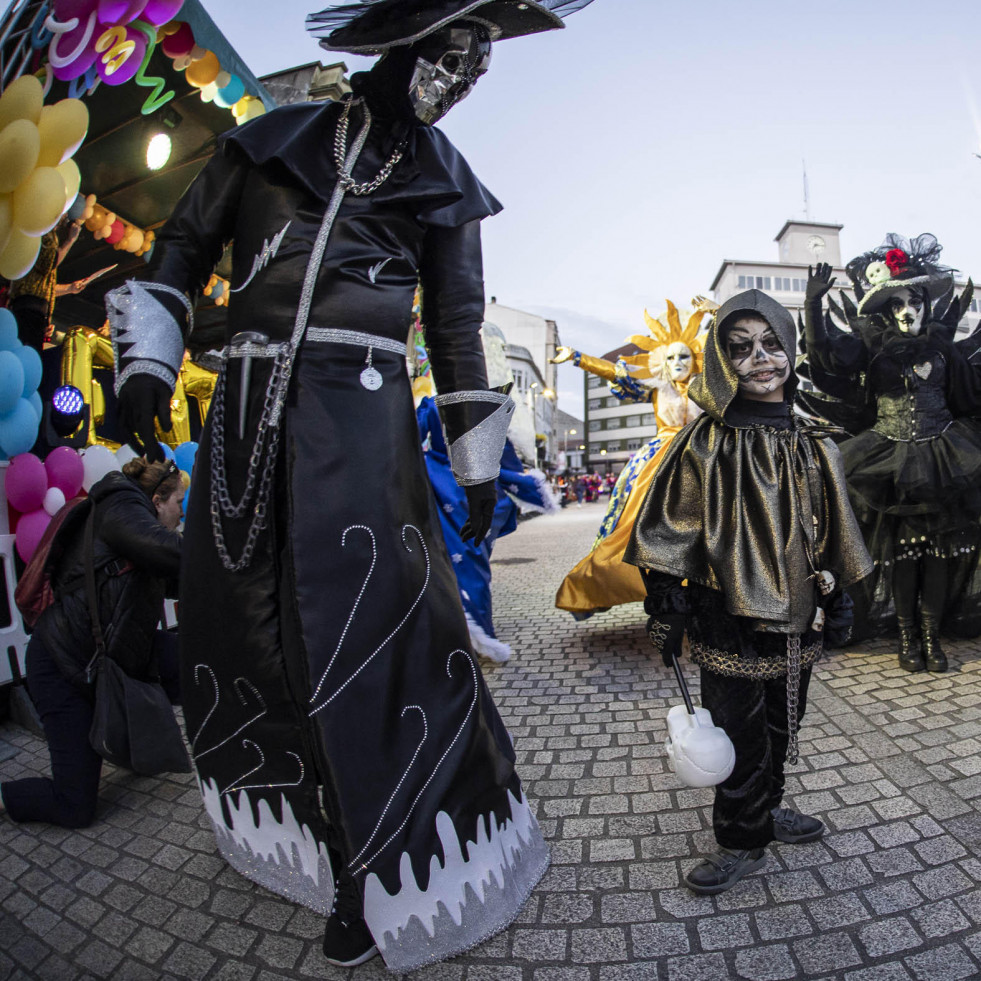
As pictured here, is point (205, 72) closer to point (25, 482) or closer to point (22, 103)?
point (22, 103)

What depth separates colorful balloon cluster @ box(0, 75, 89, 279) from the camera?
300cm

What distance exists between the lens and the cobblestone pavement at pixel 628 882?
1792mm

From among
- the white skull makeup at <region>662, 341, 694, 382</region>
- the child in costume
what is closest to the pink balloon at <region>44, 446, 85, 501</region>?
the child in costume

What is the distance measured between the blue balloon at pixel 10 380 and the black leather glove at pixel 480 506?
2784mm

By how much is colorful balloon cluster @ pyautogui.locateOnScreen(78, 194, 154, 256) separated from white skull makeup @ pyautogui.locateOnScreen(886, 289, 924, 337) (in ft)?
16.7

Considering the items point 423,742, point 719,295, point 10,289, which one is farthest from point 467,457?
point 719,295

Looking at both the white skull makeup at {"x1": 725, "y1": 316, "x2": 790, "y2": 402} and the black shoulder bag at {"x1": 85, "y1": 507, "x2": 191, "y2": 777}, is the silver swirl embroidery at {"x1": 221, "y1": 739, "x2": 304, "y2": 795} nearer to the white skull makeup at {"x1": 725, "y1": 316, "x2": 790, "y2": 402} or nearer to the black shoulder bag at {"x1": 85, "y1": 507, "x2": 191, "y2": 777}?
the black shoulder bag at {"x1": 85, "y1": 507, "x2": 191, "y2": 777}

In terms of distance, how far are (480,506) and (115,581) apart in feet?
6.06

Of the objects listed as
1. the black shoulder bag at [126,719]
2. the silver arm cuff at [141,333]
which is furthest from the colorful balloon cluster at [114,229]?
the silver arm cuff at [141,333]

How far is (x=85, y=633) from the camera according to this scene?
9.32ft

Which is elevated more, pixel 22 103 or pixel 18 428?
pixel 22 103

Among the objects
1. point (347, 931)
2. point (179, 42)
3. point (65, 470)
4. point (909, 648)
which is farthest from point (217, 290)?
point (909, 648)

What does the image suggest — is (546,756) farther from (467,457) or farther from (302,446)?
(302,446)

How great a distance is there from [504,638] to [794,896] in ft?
11.9
